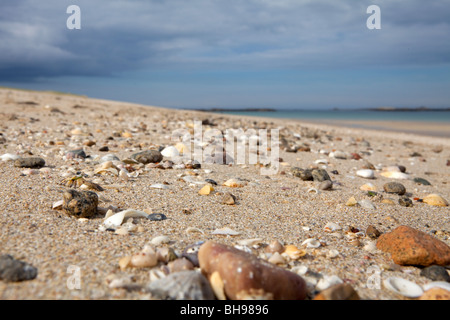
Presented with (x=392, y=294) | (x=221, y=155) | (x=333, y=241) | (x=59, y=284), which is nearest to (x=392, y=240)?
(x=333, y=241)

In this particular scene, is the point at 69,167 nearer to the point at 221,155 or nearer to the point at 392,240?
the point at 221,155

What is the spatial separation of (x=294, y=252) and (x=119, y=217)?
1.25 meters

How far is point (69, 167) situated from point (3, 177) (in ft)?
2.49

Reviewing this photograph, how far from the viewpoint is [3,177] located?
126 inches

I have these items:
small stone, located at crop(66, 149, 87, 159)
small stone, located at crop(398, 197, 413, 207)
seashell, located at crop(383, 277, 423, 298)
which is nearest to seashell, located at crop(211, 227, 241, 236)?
seashell, located at crop(383, 277, 423, 298)

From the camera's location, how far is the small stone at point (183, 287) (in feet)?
5.15

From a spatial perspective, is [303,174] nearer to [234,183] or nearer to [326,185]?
[326,185]

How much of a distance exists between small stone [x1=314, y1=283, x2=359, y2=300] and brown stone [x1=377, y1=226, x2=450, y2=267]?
0.69 metres

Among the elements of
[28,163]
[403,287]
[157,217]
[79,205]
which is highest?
[28,163]

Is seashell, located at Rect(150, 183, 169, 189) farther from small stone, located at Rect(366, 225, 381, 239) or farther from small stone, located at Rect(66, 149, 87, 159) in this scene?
small stone, located at Rect(366, 225, 381, 239)

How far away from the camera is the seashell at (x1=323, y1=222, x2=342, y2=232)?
104 inches

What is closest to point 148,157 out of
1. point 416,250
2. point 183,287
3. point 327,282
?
point 183,287

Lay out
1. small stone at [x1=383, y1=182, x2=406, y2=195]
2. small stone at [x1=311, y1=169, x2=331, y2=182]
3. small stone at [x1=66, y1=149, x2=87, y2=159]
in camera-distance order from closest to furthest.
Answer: small stone at [x1=383, y1=182, x2=406, y2=195] < small stone at [x1=311, y1=169, x2=331, y2=182] < small stone at [x1=66, y1=149, x2=87, y2=159]

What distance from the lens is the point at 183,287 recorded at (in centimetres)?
159
